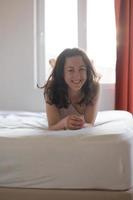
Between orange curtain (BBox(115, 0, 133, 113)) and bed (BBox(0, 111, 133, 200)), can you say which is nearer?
bed (BBox(0, 111, 133, 200))

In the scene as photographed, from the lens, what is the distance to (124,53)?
2.70 meters

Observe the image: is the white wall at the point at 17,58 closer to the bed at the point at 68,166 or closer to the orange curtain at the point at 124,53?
the orange curtain at the point at 124,53

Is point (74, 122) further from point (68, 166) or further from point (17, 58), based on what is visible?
point (17, 58)

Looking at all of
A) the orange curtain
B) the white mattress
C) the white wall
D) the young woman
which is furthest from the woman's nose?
the white wall

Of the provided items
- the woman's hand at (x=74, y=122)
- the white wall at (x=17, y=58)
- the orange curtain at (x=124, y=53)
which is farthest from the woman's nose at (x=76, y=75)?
the white wall at (x=17, y=58)

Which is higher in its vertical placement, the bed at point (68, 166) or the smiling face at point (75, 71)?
the smiling face at point (75, 71)

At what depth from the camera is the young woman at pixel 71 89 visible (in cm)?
188

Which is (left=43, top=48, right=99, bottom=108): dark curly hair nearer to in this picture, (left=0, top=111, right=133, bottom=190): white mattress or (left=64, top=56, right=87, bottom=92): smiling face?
(left=64, top=56, right=87, bottom=92): smiling face

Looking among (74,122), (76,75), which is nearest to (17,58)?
(76,75)

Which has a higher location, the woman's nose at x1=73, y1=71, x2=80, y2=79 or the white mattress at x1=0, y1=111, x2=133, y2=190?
the woman's nose at x1=73, y1=71, x2=80, y2=79

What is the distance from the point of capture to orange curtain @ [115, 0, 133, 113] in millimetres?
2678

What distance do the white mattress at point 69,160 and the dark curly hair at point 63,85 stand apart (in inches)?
16.1

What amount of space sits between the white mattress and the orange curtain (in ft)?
3.90

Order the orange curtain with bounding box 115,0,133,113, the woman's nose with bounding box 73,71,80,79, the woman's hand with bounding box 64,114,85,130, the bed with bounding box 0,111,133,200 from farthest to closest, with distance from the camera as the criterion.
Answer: the orange curtain with bounding box 115,0,133,113 → the woman's nose with bounding box 73,71,80,79 → the woman's hand with bounding box 64,114,85,130 → the bed with bounding box 0,111,133,200
